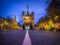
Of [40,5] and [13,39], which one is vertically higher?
[40,5]

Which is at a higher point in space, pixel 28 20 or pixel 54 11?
pixel 54 11

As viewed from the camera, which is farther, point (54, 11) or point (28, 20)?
point (54, 11)

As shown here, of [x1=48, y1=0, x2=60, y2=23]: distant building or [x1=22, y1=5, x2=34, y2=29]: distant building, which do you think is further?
[x1=48, y1=0, x2=60, y2=23]: distant building

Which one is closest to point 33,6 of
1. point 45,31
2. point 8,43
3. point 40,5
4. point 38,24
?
point 40,5

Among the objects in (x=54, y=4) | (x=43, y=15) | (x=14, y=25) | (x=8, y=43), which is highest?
(x=54, y=4)

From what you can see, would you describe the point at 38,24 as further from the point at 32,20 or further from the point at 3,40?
the point at 3,40

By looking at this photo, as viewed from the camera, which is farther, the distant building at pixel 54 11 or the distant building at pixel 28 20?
the distant building at pixel 54 11

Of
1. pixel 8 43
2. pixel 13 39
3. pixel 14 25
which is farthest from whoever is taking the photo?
pixel 14 25

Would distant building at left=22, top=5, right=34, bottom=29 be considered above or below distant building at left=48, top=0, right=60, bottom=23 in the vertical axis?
below

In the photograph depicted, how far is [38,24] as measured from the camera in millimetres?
2332

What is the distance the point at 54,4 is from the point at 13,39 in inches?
33.2

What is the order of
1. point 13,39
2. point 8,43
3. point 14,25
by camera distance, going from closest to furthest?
point 8,43 → point 13,39 → point 14,25

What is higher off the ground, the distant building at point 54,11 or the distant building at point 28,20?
the distant building at point 54,11

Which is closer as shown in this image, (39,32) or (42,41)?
(42,41)
